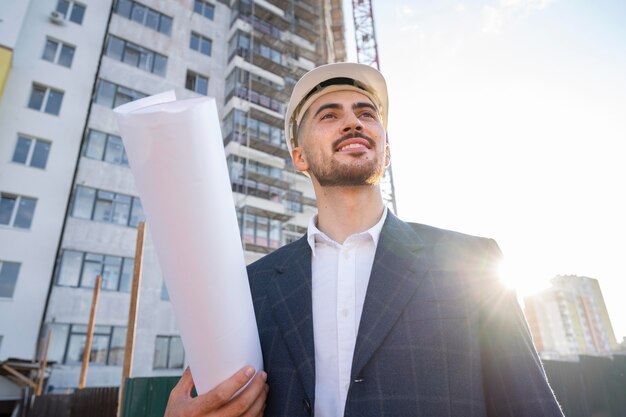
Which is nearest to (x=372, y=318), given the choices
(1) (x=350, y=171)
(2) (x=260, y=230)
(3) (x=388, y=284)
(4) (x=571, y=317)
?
(3) (x=388, y=284)

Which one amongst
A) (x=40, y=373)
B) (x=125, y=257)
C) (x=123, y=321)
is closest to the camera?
(x=40, y=373)

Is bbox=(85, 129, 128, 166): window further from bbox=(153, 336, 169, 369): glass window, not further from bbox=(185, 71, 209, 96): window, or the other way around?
bbox=(153, 336, 169, 369): glass window

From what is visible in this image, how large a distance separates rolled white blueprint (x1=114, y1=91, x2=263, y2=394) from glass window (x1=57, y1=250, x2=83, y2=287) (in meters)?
19.3

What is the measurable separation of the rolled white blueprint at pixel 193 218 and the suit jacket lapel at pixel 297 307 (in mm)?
426

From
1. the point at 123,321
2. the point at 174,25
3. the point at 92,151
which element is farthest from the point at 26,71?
the point at 123,321

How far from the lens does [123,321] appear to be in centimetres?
1712

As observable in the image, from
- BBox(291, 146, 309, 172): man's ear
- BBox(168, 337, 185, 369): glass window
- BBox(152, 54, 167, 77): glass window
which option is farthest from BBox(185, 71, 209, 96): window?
BBox(291, 146, 309, 172): man's ear

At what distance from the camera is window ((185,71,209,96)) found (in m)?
24.9

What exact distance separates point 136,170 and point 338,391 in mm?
1101

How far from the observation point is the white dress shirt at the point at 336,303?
4.70 feet

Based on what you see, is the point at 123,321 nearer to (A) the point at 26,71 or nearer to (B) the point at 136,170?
(A) the point at 26,71

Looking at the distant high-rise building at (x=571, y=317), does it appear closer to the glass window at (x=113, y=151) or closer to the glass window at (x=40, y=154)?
the glass window at (x=113, y=151)

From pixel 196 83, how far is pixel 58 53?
780 cm

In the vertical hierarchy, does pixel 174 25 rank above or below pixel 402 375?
above
